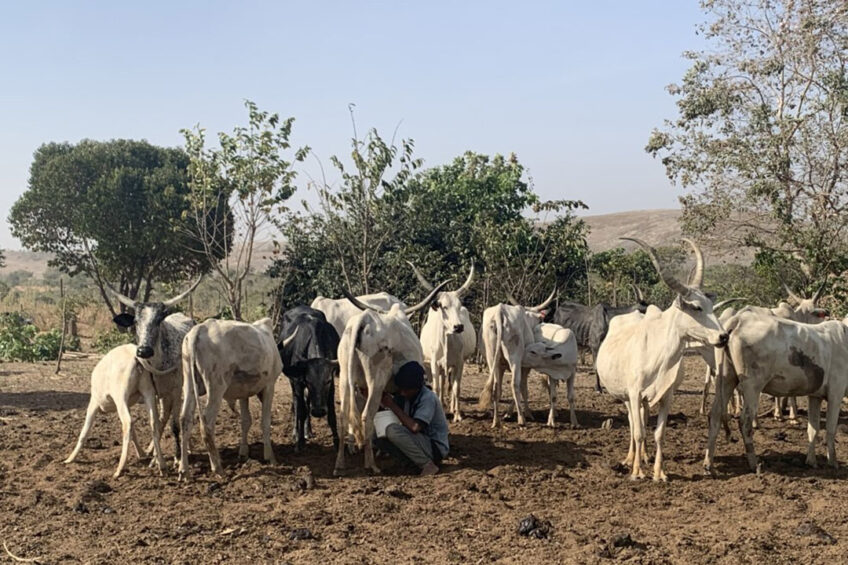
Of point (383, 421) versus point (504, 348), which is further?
point (504, 348)

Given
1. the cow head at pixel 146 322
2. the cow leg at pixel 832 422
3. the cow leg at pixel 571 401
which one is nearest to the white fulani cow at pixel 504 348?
the cow leg at pixel 571 401

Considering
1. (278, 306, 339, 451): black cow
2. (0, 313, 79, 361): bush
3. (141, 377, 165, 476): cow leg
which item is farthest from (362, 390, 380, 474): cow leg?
(0, 313, 79, 361): bush

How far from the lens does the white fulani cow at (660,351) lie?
7398 mm

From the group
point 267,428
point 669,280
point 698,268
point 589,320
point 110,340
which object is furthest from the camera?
point 110,340

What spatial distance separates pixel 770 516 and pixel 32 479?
21.6ft

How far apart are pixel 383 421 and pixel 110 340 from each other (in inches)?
560

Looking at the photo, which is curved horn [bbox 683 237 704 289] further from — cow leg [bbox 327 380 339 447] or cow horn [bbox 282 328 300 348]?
cow horn [bbox 282 328 300 348]

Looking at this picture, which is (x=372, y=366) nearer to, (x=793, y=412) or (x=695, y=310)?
(x=695, y=310)

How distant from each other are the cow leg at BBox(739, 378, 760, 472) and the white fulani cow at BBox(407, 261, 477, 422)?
3703 millimetres

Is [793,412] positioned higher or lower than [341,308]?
lower

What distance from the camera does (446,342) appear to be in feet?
36.6

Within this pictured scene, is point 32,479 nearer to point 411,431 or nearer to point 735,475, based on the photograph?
point 411,431

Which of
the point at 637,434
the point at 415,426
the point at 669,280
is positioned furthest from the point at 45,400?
the point at 669,280

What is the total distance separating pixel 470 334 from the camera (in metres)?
12.7
